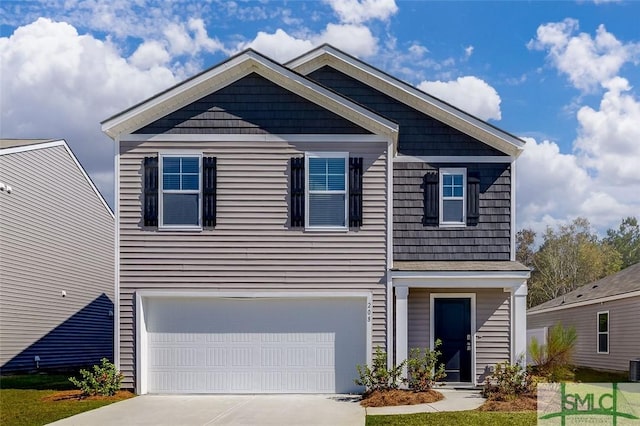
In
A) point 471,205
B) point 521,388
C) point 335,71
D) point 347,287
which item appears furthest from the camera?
point 335,71

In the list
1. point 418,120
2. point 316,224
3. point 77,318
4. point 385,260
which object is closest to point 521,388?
point 385,260

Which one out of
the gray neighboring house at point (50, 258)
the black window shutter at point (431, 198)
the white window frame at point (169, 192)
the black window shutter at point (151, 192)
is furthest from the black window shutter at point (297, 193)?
the gray neighboring house at point (50, 258)

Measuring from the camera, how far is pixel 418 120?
52.9 ft

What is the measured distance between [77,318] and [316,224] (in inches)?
497

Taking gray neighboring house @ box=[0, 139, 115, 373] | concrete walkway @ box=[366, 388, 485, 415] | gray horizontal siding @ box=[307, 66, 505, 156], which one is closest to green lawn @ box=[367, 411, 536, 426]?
concrete walkway @ box=[366, 388, 485, 415]

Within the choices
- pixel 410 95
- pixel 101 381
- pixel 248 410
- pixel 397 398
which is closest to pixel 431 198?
pixel 410 95

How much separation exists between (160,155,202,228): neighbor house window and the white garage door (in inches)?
62.9

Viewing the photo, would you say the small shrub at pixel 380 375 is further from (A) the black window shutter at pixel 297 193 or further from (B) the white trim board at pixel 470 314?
(A) the black window shutter at pixel 297 193

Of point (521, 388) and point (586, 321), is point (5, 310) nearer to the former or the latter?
point (521, 388)

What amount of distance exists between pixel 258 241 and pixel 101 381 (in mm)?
3927

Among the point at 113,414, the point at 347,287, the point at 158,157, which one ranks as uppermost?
the point at 158,157

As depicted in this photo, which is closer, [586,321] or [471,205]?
[471,205]

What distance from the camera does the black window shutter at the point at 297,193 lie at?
47.0 ft

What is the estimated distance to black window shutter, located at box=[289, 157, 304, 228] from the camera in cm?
1434
